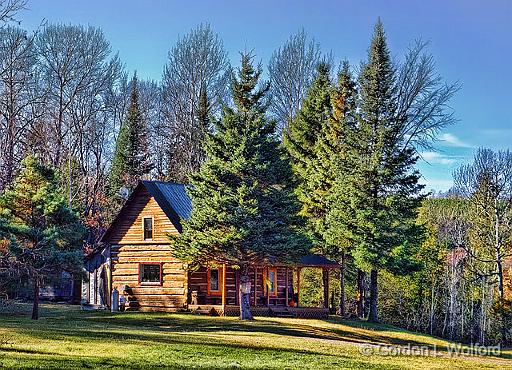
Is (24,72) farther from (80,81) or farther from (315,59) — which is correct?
(315,59)

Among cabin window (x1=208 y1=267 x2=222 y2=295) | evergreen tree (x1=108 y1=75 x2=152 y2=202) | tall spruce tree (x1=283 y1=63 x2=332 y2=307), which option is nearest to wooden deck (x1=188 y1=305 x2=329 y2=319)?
cabin window (x1=208 y1=267 x2=222 y2=295)

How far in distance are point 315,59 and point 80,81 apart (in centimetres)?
1829

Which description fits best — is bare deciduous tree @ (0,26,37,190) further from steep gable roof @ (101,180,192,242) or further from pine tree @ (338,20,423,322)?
pine tree @ (338,20,423,322)

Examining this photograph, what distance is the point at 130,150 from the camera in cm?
5809

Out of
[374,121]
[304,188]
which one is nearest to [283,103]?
[304,188]

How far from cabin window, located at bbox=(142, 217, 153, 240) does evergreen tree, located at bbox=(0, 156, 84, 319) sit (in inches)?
375

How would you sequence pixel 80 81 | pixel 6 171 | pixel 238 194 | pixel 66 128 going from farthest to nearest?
1. pixel 66 128
2. pixel 80 81
3. pixel 6 171
4. pixel 238 194

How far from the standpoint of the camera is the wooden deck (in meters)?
34.1

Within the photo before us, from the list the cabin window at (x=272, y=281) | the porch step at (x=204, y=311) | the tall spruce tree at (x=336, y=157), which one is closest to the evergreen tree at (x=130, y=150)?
the tall spruce tree at (x=336, y=157)

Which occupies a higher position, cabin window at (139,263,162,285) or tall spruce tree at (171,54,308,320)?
tall spruce tree at (171,54,308,320)

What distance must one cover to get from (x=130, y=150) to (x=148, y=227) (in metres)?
22.2

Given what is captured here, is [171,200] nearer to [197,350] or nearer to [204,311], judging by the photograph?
[204,311]

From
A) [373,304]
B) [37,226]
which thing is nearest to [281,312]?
[373,304]

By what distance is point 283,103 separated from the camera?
5169cm
